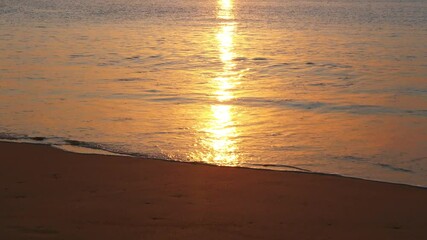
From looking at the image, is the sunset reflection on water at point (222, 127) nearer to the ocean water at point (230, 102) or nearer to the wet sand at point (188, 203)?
the ocean water at point (230, 102)

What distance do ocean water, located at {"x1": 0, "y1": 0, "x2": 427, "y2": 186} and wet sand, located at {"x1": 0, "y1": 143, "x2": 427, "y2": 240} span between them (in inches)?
33.6

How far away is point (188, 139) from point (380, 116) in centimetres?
372

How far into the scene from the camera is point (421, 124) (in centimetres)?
1138

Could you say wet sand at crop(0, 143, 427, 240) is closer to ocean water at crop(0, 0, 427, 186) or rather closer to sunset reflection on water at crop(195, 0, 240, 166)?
sunset reflection on water at crop(195, 0, 240, 166)

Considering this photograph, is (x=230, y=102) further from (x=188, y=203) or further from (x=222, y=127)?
(x=188, y=203)

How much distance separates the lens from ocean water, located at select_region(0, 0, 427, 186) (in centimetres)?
949

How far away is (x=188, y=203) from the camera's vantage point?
6812mm

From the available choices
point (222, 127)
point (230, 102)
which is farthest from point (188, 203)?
point (230, 102)

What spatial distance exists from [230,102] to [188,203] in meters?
6.68

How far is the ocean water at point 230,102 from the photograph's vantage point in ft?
A: 31.1

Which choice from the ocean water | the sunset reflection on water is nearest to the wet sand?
Result: the sunset reflection on water

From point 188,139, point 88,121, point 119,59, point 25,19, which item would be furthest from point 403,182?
point 25,19

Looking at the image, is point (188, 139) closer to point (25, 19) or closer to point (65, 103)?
point (65, 103)

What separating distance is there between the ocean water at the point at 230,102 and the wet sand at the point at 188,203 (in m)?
0.85
